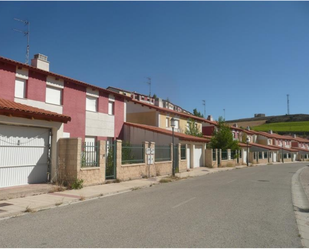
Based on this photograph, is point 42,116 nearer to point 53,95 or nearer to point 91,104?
point 53,95

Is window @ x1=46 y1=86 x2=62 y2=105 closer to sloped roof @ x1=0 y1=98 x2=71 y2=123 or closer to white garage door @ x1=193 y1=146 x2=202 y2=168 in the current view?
sloped roof @ x1=0 y1=98 x2=71 y2=123

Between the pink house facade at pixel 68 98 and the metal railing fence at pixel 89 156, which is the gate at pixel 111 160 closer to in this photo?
the metal railing fence at pixel 89 156

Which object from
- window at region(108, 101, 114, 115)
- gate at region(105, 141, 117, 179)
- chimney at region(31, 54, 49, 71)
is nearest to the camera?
gate at region(105, 141, 117, 179)

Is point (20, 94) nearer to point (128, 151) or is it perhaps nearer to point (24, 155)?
point (24, 155)

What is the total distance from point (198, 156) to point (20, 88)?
20191 millimetres

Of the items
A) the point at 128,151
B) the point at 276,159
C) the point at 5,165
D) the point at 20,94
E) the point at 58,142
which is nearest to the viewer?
the point at 5,165

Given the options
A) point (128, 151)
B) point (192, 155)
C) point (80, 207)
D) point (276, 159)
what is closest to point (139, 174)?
point (128, 151)

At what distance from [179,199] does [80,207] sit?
11.8 feet

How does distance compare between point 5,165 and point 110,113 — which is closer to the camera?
point 5,165

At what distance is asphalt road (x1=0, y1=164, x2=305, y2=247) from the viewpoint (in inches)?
215

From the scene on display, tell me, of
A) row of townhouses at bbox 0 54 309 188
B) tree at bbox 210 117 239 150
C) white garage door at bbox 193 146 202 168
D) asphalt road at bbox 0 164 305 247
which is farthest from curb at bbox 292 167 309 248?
tree at bbox 210 117 239 150

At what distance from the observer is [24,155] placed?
1301 centimetres

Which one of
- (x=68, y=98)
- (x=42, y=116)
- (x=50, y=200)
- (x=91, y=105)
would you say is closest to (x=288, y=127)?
(x=91, y=105)

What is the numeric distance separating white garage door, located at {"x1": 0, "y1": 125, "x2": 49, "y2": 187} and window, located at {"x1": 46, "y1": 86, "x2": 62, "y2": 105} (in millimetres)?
4921
